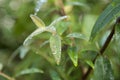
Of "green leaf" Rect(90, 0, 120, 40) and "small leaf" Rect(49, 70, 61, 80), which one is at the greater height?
"green leaf" Rect(90, 0, 120, 40)

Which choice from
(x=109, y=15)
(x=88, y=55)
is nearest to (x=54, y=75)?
(x=88, y=55)

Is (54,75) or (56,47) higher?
(56,47)

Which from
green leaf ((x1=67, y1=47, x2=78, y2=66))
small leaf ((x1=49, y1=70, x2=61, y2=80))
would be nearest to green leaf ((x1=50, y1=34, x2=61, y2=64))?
green leaf ((x1=67, y1=47, x2=78, y2=66))

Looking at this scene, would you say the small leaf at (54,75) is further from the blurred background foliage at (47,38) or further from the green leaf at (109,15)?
the green leaf at (109,15)

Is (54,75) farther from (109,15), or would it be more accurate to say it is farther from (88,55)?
(109,15)

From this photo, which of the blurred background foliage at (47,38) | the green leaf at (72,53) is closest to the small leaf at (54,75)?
the blurred background foliage at (47,38)

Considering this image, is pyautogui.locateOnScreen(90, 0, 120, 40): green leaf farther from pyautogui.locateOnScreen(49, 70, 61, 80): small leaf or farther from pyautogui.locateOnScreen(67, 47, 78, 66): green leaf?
pyautogui.locateOnScreen(49, 70, 61, 80): small leaf
